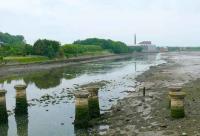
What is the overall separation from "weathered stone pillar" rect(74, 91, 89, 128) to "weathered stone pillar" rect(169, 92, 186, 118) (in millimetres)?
5225

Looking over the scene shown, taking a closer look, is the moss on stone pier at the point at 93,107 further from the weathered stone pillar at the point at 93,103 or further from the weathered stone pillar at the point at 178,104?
the weathered stone pillar at the point at 178,104

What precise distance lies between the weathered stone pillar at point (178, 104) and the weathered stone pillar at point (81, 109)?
206 inches

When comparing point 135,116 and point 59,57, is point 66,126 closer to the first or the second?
point 135,116

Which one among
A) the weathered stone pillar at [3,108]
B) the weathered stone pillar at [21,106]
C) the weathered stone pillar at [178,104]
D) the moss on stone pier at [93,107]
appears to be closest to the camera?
the weathered stone pillar at [178,104]

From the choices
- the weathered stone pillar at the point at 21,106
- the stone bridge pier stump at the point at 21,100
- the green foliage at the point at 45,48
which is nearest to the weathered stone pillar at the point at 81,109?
the weathered stone pillar at the point at 21,106

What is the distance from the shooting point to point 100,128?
2341 cm

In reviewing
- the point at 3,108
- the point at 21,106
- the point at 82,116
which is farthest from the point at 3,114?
the point at 82,116

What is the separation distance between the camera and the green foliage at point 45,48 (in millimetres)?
108000

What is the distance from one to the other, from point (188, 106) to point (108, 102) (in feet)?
33.5

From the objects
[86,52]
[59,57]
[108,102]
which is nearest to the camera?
[108,102]

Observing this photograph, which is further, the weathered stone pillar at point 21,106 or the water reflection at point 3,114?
the weathered stone pillar at point 21,106

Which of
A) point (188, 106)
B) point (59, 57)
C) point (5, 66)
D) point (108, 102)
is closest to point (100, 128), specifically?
point (188, 106)

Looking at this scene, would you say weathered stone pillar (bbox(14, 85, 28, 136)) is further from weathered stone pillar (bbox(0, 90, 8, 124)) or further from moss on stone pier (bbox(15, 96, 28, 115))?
weathered stone pillar (bbox(0, 90, 8, 124))

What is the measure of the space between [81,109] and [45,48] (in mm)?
86369
